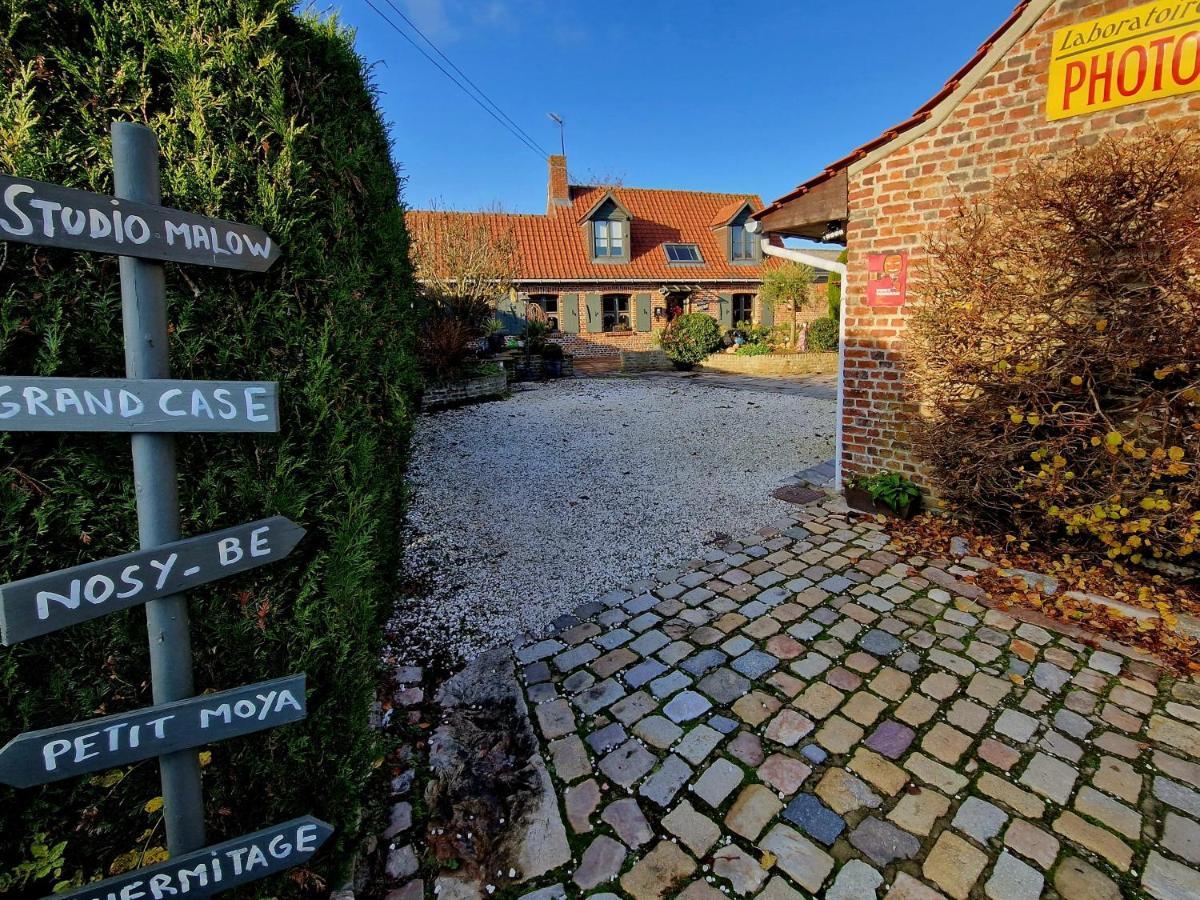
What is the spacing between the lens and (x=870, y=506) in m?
5.03

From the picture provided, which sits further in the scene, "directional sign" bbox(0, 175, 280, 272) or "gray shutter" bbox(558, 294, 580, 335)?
"gray shutter" bbox(558, 294, 580, 335)

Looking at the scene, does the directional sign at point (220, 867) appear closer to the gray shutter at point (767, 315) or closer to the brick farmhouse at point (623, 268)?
the brick farmhouse at point (623, 268)

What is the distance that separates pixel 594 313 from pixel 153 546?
21.0 meters

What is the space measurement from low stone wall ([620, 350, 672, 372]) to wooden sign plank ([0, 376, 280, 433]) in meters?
16.2

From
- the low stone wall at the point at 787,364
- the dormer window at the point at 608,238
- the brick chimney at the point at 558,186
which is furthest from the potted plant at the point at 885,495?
the brick chimney at the point at 558,186

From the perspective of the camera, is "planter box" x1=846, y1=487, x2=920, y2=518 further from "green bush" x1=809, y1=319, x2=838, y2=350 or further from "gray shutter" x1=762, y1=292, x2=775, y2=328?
"gray shutter" x1=762, y1=292, x2=775, y2=328

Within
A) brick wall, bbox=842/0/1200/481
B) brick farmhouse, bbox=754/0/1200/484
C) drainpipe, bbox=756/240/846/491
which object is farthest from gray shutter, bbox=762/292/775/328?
brick wall, bbox=842/0/1200/481

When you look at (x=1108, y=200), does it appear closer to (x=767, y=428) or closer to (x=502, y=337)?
(x=767, y=428)

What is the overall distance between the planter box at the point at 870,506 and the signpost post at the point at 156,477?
498 cm

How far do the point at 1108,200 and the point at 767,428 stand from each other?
18.8 feet

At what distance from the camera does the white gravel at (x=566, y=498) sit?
3.80 m

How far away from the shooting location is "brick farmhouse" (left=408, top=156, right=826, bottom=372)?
→ 69.5 ft

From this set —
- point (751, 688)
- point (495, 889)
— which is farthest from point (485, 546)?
point (495, 889)

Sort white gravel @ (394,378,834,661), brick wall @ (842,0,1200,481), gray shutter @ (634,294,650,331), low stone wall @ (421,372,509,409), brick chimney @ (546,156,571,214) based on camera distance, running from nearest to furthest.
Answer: brick wall @ (842,0,1200,481) → white gravel @ (394,378,834,661) → low stone wall @ (421,372,509,409) → gray shutter @ (634,294,650,331) → brick chimney @ (546,156,571,214)
